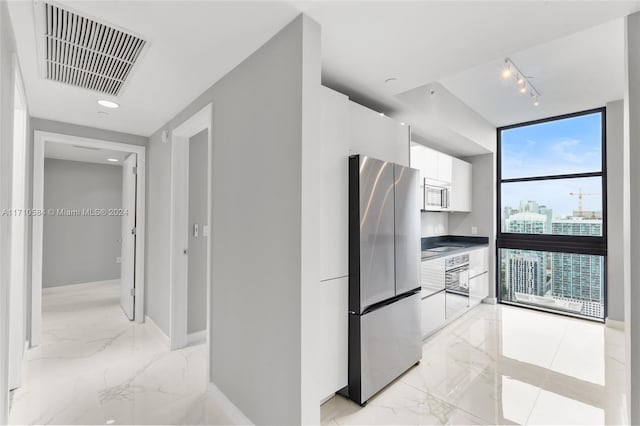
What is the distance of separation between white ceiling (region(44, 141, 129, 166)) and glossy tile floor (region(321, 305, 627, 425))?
4524mm

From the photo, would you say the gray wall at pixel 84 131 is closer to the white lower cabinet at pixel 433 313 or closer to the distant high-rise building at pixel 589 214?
the white lower cabinet at pixel 433 313

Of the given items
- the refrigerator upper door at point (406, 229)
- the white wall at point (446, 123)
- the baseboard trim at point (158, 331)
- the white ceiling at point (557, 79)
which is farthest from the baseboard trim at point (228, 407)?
the white ceiling at point (557, 79)

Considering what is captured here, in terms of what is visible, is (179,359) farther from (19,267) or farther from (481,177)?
(481,177)

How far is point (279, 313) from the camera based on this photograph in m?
1.61

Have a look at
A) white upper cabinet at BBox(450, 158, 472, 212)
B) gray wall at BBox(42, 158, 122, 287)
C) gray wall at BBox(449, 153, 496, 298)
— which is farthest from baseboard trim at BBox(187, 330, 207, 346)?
gray wall at BBox(449, 153, 496, 298)

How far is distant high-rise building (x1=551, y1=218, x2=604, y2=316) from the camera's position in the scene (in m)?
3.78

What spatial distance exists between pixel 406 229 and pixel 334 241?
2.54 ft

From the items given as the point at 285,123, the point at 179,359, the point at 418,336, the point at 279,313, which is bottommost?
the point at 179,359

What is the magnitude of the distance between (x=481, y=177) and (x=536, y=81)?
1.76 metres

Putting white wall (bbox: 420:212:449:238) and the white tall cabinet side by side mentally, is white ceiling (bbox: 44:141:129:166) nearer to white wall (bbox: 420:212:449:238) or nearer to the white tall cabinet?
the white tall cabinet

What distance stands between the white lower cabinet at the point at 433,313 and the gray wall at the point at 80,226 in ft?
18.4

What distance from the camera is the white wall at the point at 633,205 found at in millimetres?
1460

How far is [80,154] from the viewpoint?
486 cm

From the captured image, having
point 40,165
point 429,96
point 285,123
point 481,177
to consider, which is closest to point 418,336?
point 285,123
